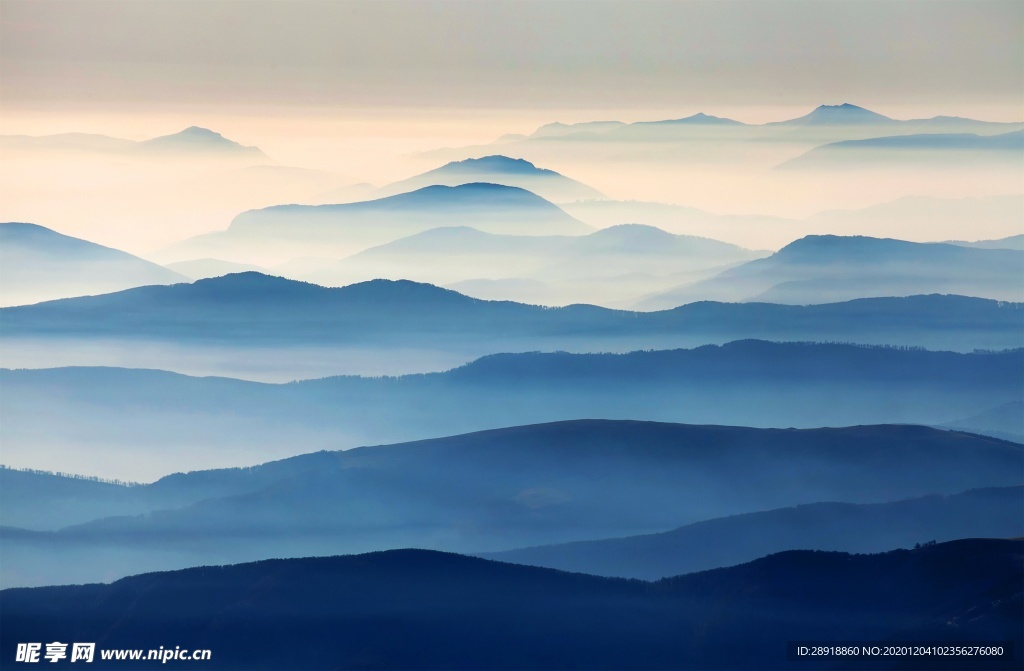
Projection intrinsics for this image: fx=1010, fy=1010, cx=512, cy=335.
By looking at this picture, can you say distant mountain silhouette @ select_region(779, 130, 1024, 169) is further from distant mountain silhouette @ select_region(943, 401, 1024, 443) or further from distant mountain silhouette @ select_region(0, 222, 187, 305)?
distant mountain silhouette @ select_region(0, 222, 187, 305)

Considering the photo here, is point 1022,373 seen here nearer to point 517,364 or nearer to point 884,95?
point 884,95

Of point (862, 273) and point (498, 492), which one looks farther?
point (862, 273)

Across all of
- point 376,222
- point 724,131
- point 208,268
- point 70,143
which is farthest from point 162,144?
point 724,131

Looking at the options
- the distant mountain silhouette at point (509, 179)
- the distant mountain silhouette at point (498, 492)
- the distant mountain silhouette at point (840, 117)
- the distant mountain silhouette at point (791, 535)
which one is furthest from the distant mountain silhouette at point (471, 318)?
the distant mountain silhouette at point (791, 535)

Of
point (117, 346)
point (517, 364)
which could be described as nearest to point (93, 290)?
point (117, 346)

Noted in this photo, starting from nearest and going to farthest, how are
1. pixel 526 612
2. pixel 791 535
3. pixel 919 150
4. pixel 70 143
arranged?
pixel 526 612
pixel 791 535
pixel 70 143
pixel 919 150

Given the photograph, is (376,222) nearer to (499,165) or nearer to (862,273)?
(499,165)
